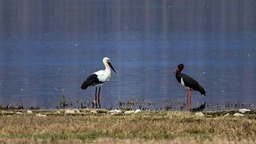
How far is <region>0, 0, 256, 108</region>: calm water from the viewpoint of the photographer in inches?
1528

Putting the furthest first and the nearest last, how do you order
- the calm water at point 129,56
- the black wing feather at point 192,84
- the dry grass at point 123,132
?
the calm water at point 129,56
the black wing feather at point 192,84
the dry grass at point 123,132

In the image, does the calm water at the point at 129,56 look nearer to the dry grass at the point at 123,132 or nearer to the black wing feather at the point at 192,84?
the black wing feather at the point at 192,84

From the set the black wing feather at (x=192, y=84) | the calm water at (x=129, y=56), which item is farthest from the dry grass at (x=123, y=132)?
the calm water at (x=129, y=56)

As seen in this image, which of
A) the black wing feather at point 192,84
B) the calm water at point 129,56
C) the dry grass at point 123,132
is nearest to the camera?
the dry grass at point 123,132

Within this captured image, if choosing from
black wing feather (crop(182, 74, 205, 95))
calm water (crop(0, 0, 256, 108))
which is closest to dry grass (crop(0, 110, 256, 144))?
black wing feather (crop(182, 74, 205, 95))

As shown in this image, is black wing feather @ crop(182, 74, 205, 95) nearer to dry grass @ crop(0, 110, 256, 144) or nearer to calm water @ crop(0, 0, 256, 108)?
calm water @ crop(0, 0, 256, 108)

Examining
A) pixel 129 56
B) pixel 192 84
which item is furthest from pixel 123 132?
pixel 129 56

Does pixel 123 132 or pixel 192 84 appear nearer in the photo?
pixel 123 132

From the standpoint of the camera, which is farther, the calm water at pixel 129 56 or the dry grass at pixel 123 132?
the calm water at pixel 129 56

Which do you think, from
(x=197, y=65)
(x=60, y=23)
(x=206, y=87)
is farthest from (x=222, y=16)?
(x=206, y=87)

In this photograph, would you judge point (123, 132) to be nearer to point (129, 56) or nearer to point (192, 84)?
point (192, 84)

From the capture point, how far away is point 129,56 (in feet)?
204

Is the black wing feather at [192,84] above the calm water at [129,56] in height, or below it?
below

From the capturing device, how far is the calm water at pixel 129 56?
127 feet
